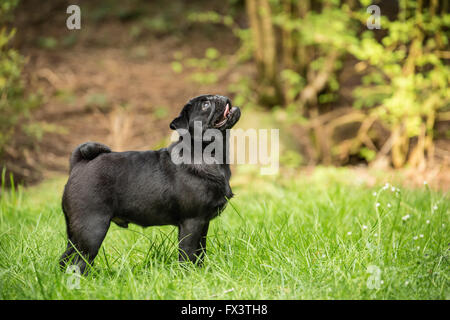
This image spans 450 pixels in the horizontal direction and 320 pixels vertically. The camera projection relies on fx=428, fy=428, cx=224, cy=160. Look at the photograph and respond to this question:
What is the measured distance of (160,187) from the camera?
297 cm

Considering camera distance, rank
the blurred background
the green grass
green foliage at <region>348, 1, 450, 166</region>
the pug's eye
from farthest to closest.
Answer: the blurred background < green foliage at <region>348, 1, 450, 166</region> < the pug's eye < the green grass

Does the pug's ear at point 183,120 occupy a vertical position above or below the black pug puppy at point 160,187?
above

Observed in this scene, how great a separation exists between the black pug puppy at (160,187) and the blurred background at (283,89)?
249 centimetres

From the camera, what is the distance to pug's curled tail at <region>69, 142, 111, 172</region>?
2984 millimetres

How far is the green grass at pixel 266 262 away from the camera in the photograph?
8.82 feet

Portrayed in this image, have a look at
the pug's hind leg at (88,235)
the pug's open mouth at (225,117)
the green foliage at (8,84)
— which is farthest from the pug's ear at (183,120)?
the green foliage at (8,84)

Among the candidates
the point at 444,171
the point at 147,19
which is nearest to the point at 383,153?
the point at 444,171

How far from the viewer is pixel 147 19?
1491cm

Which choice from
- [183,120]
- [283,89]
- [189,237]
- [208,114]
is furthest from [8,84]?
[283,89]

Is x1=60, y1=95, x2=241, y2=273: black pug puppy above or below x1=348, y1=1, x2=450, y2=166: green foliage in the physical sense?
below

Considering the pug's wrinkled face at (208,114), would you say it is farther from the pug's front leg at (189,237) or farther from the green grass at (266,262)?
the green grass at (266,262)

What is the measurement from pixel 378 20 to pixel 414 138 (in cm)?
300

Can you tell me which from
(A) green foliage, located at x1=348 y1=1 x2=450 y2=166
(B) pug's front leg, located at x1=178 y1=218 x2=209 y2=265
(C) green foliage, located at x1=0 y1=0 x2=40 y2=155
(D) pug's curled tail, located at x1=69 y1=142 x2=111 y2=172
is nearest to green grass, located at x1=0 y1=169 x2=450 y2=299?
(B) pug's front leg, located at x1=178 y1=218 x2=209 y2=265

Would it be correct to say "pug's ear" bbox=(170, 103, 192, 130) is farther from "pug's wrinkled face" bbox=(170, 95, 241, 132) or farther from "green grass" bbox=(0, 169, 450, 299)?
"green grass" bbox=(0, 169, 450, 299)
